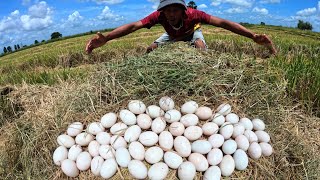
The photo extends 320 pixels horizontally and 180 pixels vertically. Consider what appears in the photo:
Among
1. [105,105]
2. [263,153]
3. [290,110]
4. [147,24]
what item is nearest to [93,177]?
[105,105]

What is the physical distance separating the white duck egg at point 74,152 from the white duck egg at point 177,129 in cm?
68

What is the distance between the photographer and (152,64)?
3100 mm

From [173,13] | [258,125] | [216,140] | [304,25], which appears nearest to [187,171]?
[216,140]

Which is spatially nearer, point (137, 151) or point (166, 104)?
point (137, 151)

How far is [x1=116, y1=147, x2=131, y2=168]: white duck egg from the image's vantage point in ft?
8.06

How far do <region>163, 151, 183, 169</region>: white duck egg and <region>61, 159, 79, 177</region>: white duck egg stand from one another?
A: 647 mm

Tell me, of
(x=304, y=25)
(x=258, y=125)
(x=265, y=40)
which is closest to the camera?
(x=258, y=125)

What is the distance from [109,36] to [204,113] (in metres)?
1.84

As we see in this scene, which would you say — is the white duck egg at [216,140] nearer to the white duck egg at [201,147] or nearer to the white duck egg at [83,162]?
the white duck egg at [201,147]

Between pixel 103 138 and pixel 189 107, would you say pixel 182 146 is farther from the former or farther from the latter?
pixel 103 138

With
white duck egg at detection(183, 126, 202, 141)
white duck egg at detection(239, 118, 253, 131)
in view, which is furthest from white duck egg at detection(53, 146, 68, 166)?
white duck egg at detection(239, 118, 253, 131)

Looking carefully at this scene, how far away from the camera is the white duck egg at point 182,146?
2486mm

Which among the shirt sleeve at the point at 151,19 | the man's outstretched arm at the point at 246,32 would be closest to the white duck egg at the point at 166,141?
the man's outstretched arm at the point at 246,32

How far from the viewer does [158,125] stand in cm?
260
